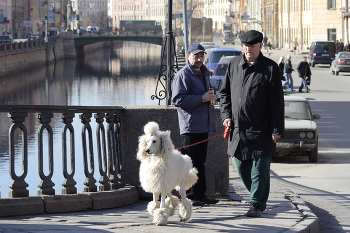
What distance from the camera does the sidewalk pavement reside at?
218 inches

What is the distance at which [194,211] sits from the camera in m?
6.55

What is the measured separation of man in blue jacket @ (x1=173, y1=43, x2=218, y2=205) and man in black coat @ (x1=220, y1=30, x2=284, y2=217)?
436 mm

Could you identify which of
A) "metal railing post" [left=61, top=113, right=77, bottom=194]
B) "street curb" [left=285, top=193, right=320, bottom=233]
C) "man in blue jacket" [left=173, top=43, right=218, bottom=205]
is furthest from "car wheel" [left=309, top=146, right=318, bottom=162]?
"metal railing post" [left=61, top=113, right=77, bottom=194]

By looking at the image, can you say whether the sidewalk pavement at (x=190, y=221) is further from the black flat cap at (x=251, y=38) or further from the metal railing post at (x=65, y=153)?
the black flat cap at (x=251, y=38)

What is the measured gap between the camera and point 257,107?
6.00 m

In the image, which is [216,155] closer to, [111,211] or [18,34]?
[111,211]

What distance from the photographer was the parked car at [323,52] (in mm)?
44594

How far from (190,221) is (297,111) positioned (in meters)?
8.69

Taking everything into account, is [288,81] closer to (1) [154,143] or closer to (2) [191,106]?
(2) [191,106]

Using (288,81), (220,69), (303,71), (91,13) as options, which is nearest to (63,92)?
(288,81)

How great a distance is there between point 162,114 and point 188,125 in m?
0.79

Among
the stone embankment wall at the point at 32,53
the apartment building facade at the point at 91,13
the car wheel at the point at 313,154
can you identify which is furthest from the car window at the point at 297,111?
the apartment building facade at the point at 91,13

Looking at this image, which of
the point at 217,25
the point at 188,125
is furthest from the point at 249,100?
the point at 217,25

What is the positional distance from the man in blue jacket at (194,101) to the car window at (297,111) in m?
7.57
